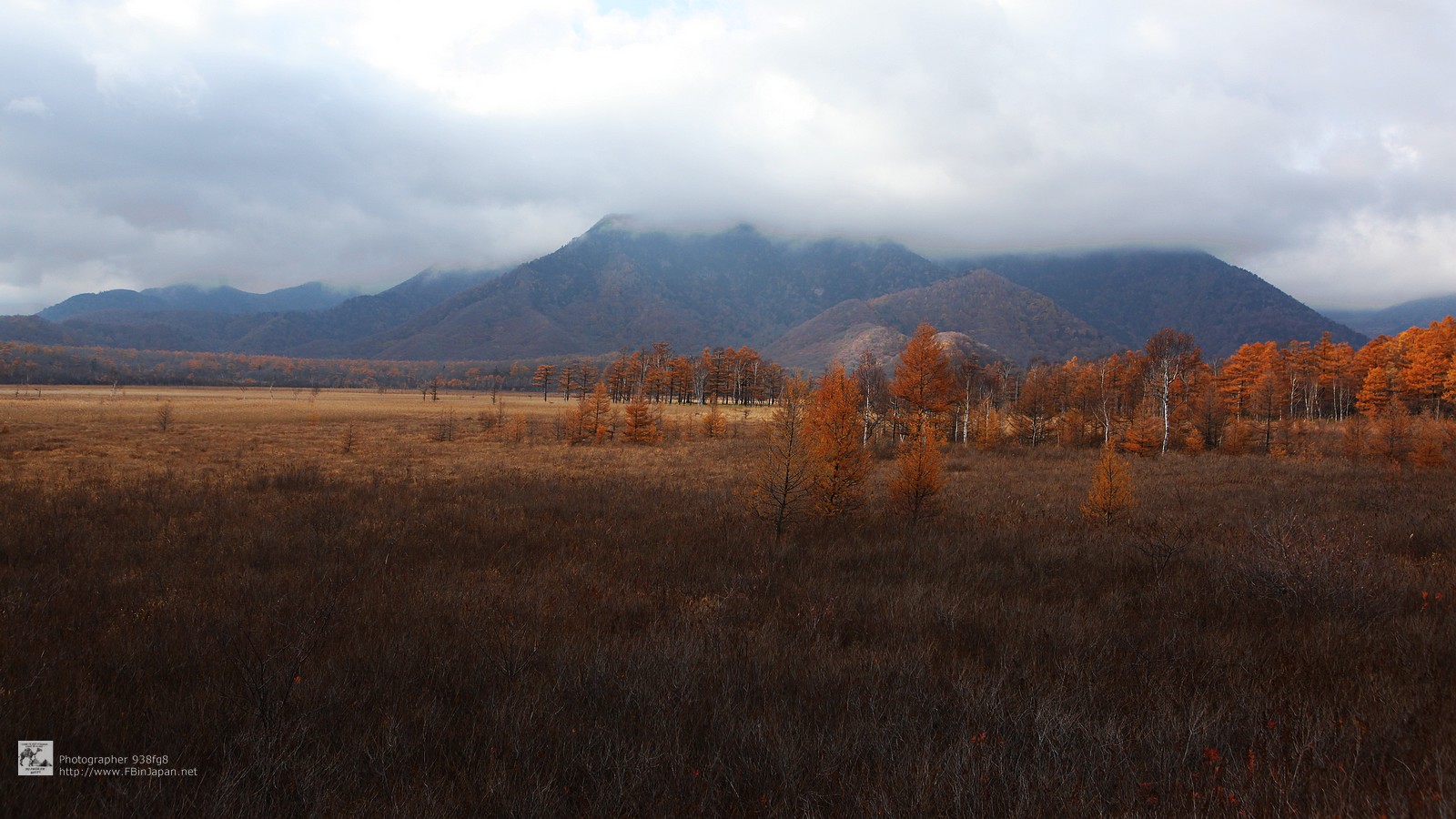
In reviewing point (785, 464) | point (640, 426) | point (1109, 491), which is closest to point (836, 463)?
point (785, 464)

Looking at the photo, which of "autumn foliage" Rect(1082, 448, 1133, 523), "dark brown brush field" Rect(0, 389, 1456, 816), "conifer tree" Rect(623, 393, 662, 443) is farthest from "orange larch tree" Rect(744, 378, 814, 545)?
"conifer tree" Rect(623, 393, 662, 443)

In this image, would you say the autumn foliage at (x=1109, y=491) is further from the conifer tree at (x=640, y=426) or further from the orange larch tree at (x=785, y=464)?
the conifer tree at (x=640, y=426)

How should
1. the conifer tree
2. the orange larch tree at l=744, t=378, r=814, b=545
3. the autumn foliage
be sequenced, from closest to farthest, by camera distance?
the orange larch tree at l=744, t=378, r=814, b=545, the autumn foliage, the conifer tree

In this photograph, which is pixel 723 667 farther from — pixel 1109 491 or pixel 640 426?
pixel 640 426

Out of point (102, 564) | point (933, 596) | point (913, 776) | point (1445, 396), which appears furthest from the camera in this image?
point (1445, 396)

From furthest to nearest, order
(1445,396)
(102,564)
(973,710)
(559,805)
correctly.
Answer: (1445,396) < (102,564) < (973,710) < (559,805)

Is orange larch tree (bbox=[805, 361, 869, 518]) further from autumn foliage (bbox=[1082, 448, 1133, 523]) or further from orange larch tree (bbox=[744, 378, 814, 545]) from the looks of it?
autumn foliage (bbox=[1082, 448, 1133, 523])

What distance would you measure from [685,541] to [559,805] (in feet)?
24.4

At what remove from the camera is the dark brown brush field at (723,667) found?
3.07 metres

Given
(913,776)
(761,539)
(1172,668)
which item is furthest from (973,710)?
(761,539)

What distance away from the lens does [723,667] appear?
4629mm

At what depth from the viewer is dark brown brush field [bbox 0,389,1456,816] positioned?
307cm

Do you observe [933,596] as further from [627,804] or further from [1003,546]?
[627,804]

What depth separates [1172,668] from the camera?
467cm
